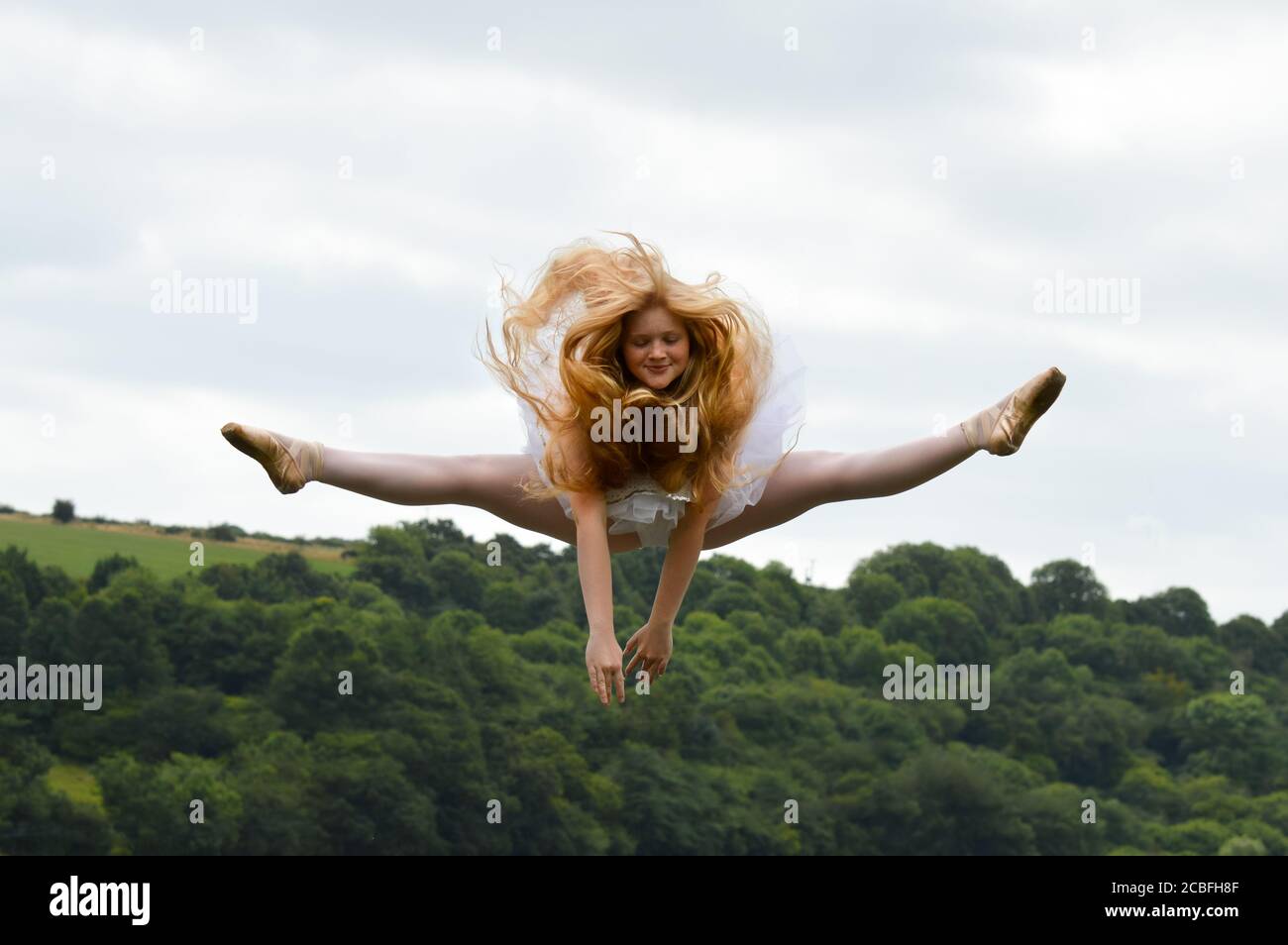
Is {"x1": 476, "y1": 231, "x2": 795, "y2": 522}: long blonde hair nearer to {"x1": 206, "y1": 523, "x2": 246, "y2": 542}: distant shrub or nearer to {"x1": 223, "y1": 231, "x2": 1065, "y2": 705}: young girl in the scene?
{"x1": 223, "y1": 231, "x2": 1065, "y2": 705}: young girl

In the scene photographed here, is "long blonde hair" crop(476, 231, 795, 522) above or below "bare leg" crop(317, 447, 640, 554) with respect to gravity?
above

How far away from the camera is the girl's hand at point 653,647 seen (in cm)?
909

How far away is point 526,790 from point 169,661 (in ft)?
44.6

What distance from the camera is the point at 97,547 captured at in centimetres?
6875

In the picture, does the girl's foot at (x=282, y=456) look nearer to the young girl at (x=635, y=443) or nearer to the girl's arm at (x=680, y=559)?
the young girl at (x=635, y=443)

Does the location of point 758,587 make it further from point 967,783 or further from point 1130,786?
point 1130,786

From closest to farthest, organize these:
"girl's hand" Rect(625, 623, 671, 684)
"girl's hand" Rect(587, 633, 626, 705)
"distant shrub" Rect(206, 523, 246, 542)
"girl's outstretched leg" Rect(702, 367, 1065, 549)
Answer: "girl's hand" Rect(587, 633, 626, 705) → "girl's outstretched leg" Rect(702, 367, 1065, 549) → "girl's hand" Rect(625, 623, 671, 684) → "distant shrub" Rect(206, 523, 246, 542)

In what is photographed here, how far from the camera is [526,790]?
224 feet

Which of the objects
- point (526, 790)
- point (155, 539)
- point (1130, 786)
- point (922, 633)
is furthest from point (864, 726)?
point (155, 539)

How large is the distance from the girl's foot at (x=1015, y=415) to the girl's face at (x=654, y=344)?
1367 millimetres

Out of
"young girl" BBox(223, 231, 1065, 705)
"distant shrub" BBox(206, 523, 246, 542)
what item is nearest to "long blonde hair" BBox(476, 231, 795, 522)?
"young girl" BBox(223, 231, 1065, 705)

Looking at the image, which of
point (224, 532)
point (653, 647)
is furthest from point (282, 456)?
point (224, 532)

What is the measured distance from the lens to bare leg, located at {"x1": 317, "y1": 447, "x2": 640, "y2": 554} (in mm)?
8375

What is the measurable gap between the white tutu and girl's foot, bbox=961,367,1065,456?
39.7 inches
